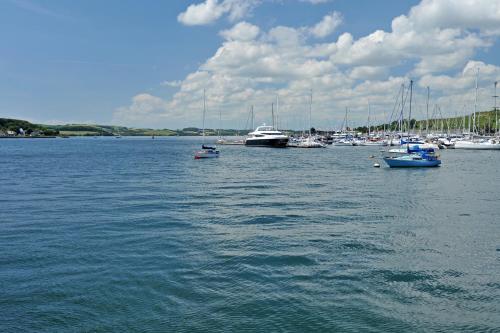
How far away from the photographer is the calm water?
14.8 meters

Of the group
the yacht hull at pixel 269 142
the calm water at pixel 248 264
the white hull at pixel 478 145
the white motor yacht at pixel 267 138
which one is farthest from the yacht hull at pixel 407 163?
the yacht hull at pixel 269 142

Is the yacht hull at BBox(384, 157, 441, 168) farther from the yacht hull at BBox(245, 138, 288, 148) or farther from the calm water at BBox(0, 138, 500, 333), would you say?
the yacht hull at BBox(245, 138, 288, 148)

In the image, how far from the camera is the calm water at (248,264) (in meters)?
14.8

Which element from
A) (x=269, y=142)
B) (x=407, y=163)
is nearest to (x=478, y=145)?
(x=269, y=142)

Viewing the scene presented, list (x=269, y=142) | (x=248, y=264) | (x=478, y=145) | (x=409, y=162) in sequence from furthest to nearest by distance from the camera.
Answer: (x=269, y=142), (x=478, y=145), (x=409, y=162), (x=248, y=264)

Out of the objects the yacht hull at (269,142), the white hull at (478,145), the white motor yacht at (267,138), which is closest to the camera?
the white hull at (478,145)

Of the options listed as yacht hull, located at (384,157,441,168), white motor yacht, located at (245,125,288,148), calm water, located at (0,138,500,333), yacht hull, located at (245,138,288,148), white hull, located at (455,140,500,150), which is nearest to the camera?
calm water, located at (0,138,500,333)

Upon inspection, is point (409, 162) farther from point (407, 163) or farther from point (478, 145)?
Answer: point (478, 145)

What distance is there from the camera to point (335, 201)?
3950cm

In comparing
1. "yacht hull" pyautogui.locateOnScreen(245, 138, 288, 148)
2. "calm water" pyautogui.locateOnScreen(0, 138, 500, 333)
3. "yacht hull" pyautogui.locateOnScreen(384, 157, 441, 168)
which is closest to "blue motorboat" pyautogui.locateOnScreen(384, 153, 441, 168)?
"yacht hull" pyautogui.locateOnScreen(384, 157, 441, 168)

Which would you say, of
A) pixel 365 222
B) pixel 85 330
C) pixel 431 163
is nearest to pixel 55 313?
pixel 85 330

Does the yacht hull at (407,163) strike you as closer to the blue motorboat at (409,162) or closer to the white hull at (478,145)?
the blue motorboat at (409,162)

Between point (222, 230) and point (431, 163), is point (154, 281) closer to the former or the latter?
point (222, 230)

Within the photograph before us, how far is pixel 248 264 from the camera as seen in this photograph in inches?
796
